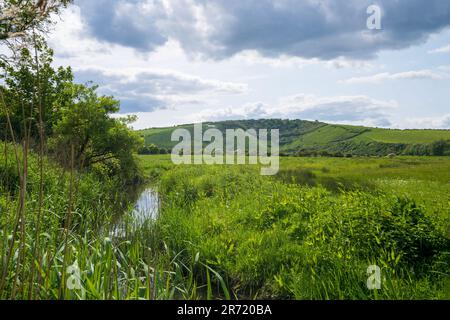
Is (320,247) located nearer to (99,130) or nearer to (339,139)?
(99,130)

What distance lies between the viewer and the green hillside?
212 feet

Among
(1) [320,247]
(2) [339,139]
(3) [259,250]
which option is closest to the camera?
(1) [320,247]

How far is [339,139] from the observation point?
Answer: 113 metres

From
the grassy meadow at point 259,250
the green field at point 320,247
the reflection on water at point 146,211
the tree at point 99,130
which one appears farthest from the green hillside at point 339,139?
the grassy meadow at point 259,250

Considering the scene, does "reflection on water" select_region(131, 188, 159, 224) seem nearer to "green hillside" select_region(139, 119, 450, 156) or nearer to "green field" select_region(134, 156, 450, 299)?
"green field" select_region(134, 156, 450, 299)

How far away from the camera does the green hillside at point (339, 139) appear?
64.7m

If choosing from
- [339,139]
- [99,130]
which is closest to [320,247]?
[99,130]

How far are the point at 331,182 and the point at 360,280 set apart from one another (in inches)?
696

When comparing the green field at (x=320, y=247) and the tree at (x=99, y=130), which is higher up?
Result: the tree at (x=99, y=130)

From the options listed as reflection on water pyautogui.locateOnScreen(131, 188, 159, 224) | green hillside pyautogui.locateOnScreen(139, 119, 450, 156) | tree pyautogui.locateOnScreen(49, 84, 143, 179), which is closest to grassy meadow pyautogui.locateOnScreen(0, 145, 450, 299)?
reflection on water pyautogui.locateOnScreen(131, 188, 159, 224)

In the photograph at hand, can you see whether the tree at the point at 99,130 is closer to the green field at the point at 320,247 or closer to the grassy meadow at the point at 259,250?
→ the grassy meadow at the point at 259,250

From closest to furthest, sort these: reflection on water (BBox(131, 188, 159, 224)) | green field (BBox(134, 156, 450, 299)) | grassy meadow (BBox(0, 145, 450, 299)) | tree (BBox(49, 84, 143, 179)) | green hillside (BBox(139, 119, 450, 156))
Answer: grassy meadow (BBox(0, 145, 450, 299)), green field (BBox(134, 156, 450, 299)), reflection on water (BBox(131, 188, 159, 224)), tree (BBox(49, 84, 143, 179)), green hillside (BBox(139, 119, 450, 156))

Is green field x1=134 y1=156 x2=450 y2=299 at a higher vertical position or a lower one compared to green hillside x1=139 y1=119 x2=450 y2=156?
lower
